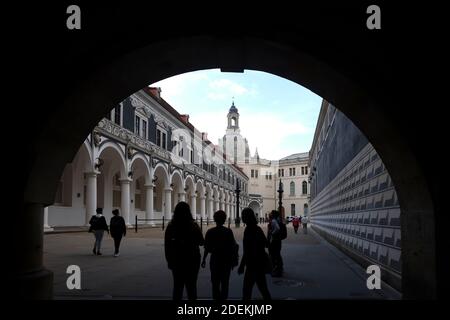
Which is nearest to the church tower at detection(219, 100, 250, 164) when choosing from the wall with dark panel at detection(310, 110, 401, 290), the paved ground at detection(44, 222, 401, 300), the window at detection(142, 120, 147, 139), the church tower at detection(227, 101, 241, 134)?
the church tower at detection(227, 101, 241, 134)

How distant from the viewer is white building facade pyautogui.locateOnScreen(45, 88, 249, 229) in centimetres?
2584

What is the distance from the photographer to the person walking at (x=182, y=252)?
533 centimetres

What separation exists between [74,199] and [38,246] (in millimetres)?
23299

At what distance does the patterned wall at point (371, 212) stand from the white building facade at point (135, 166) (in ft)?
30.5

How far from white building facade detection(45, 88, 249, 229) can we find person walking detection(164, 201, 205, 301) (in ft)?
35.0

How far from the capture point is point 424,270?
15.7 ft

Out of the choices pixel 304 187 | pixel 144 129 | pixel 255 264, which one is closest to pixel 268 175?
pixel 304 187

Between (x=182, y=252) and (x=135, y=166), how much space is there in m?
29.7

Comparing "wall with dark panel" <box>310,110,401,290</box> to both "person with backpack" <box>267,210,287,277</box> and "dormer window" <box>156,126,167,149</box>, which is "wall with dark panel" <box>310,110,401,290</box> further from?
"dormer window" <box>156,126,167,149</box>

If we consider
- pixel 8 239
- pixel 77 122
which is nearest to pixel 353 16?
pixel 77 122

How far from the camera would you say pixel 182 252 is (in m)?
5.33

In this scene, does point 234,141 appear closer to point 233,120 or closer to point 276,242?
point 233,120
